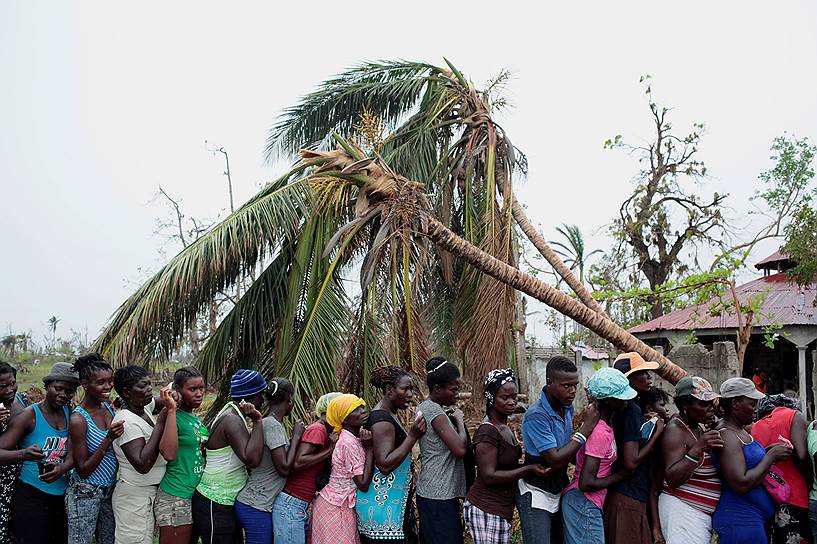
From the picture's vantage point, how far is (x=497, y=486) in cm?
434

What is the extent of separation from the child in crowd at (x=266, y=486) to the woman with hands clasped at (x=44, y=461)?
3.62ft

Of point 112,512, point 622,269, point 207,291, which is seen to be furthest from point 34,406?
point 622,269

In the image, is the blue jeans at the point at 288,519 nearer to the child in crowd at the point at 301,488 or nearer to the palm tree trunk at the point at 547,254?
the child in crowd at the point at 301,488

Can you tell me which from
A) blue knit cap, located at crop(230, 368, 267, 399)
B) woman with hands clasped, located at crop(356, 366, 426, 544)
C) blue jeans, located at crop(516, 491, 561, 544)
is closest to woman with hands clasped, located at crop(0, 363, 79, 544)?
blue knit cap, located at crop(230, 368, 267, 399)

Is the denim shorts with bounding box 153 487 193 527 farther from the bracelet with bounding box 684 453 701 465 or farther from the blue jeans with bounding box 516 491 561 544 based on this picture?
the bracelet with bounding box 684 453 701 465

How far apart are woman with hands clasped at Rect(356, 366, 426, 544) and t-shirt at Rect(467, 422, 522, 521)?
43cm

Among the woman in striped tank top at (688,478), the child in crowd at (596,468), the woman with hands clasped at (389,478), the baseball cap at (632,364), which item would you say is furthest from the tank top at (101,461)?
the woman in striped tank top at (688,478)

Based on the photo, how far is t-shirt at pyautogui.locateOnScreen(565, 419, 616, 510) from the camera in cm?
416

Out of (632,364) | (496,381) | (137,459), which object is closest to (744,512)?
(632,364)

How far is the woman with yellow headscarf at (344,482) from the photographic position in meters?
4.62

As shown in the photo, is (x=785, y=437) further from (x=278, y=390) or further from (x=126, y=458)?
(x=126, y=458)

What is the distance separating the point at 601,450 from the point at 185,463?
2513 mm

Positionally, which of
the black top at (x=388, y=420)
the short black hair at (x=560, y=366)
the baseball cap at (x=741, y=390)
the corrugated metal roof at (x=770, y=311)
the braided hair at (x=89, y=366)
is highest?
the corrugated metal roof at (x=770, y=311)

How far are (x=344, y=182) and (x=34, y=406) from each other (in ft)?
11.8
